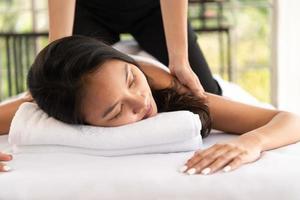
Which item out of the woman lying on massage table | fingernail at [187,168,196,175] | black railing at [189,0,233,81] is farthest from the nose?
black railing at [189,0,233,81]

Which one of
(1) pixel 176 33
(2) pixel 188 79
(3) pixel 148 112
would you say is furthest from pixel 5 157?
(1) pixel 176 33

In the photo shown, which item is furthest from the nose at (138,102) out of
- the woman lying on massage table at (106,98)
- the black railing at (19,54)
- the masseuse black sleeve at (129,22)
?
the black railing at (19,54)

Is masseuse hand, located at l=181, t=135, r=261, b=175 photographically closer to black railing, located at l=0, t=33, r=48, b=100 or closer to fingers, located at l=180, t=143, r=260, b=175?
fingers, located at l=180, t=143, r=260, b=175

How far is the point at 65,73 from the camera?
49.4 inches

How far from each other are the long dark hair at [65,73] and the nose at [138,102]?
105mm

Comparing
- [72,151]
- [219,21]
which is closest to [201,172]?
[72,151]

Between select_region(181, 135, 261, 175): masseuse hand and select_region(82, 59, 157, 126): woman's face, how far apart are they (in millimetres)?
201

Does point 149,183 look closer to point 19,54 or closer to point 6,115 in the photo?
point 6,115

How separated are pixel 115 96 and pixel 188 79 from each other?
37 centimetres

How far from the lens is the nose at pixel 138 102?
4.20 feet

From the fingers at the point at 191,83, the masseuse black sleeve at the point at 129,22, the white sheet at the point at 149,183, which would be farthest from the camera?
the masseuse black sleeve at the point at 129,22

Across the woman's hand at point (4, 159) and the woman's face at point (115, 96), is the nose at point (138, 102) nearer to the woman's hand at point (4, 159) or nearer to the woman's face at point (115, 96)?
the woman's face at point (115, 96)

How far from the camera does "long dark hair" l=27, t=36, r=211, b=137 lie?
4.13 ft

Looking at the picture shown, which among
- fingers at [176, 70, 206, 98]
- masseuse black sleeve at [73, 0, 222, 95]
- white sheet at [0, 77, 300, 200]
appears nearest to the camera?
white sheet at [0, 77, 300, 200]
